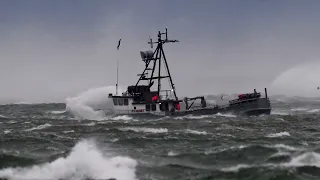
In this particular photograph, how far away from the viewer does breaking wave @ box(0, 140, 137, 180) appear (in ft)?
63.5

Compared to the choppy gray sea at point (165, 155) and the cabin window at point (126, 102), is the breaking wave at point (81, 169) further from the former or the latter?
the cabin window at point (126, 102)

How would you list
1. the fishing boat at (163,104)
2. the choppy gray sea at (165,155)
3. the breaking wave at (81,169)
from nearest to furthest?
the breaking wave at (81,169) < the choppy gray sea at (165,155) < the fishing boat at (163,104)

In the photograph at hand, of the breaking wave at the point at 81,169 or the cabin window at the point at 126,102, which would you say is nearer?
the breaking wave at the point at 81,169

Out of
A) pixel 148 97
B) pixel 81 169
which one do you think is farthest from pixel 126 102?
pixel 81 169

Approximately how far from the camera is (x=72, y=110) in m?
67.4

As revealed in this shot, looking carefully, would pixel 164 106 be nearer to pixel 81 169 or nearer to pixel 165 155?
pixel 165 155

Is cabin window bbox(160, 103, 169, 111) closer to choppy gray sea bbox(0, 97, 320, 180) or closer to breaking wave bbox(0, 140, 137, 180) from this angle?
choppy gray sea bbox(0, 97, 320, 180)

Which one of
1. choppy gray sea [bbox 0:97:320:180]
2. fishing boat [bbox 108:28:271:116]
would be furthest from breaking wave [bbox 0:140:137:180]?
fishing boat [bbox 108:28:271:116]

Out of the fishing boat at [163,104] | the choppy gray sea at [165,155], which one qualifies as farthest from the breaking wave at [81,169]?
the fishing boat at [163,104]

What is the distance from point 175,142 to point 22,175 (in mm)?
14568

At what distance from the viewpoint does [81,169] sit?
20406 mm

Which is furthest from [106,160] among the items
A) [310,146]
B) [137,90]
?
[137,90]

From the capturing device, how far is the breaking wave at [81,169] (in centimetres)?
1936

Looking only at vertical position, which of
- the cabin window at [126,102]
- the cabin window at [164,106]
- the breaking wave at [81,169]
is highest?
the cabin window at [126,102]
